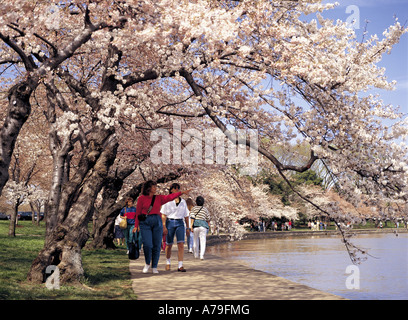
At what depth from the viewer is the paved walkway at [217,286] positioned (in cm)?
831

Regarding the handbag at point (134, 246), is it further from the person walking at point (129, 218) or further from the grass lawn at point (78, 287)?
the person walking at point (129, 218)

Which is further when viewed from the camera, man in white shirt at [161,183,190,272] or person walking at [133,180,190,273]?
man in white shirt at [161,183,190,272]

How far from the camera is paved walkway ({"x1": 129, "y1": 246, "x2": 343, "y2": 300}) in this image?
8312 millimetres

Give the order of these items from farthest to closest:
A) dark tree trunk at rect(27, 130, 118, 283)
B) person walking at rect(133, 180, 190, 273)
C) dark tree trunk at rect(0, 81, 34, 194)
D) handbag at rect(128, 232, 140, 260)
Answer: handbag at rect(128, 232, 140, 260), person walking at rect(133, 180, 190, 273), dark tree trunk at rect(27, 130, 118, 283), dark tree trunk at rect(0, 81, 34, 194)

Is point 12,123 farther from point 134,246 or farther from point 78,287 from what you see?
point 134,246

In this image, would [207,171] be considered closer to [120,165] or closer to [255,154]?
[255,154]

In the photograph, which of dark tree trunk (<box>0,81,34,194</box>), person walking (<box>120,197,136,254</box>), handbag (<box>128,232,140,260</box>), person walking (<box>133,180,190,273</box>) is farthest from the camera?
person walking (<box>120,197,136,254</box>)

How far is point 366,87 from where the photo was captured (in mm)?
9531

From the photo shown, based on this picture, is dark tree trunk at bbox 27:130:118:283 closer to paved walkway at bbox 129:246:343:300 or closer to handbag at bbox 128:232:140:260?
handbag at bbox 128:232:140:260

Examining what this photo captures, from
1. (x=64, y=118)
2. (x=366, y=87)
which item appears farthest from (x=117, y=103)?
(x=366, y=87)

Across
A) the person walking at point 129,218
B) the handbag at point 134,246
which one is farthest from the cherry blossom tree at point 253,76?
the person walking at point 129,218

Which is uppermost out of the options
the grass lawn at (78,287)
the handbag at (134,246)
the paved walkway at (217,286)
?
the handbag at (134,246)

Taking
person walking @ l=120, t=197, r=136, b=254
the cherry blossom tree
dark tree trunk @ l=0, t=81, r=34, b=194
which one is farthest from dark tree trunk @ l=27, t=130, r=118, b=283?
person walking @ l=120, t=197, r=136, b=254

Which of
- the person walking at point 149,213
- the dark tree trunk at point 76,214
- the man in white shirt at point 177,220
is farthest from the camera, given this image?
the man in white shirt at point 177,220
